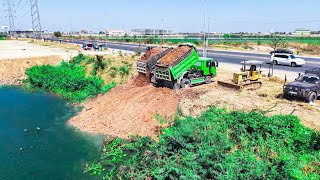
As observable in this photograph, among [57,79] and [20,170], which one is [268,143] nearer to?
[20,170]

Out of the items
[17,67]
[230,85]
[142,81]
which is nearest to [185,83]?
[230,85]

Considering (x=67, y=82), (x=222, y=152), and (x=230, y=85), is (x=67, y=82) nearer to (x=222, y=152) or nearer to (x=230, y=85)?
(x=230, y=85)

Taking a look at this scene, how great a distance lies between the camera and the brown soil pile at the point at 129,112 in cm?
2138

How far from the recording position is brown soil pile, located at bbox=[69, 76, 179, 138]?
21375mm

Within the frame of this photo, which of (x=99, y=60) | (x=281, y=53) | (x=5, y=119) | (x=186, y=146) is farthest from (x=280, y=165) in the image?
(x=281, y=53)

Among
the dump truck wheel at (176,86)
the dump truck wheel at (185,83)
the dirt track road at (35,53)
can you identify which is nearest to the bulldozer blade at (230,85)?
the dump truck wheel at (185,83)

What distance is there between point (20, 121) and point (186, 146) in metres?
17.0

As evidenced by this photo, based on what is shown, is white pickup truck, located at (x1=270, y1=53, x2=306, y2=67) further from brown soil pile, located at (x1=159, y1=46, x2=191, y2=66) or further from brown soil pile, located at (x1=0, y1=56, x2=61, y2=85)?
brown soil pile, located at (x1=0, y1=56, x2=61, y2=85)

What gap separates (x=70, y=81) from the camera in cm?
3506

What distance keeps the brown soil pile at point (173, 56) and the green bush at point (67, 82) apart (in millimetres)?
9669

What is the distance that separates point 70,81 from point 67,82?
57 cm

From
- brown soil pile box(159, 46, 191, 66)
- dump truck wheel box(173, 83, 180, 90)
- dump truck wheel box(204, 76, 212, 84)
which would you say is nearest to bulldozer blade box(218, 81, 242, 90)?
dump truck wheel box(204, 76, 212, 84)

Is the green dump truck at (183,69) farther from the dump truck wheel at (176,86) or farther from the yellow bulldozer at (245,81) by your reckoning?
the yellow bulldozer at (245,81)

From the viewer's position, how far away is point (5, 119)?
84.2 feet
